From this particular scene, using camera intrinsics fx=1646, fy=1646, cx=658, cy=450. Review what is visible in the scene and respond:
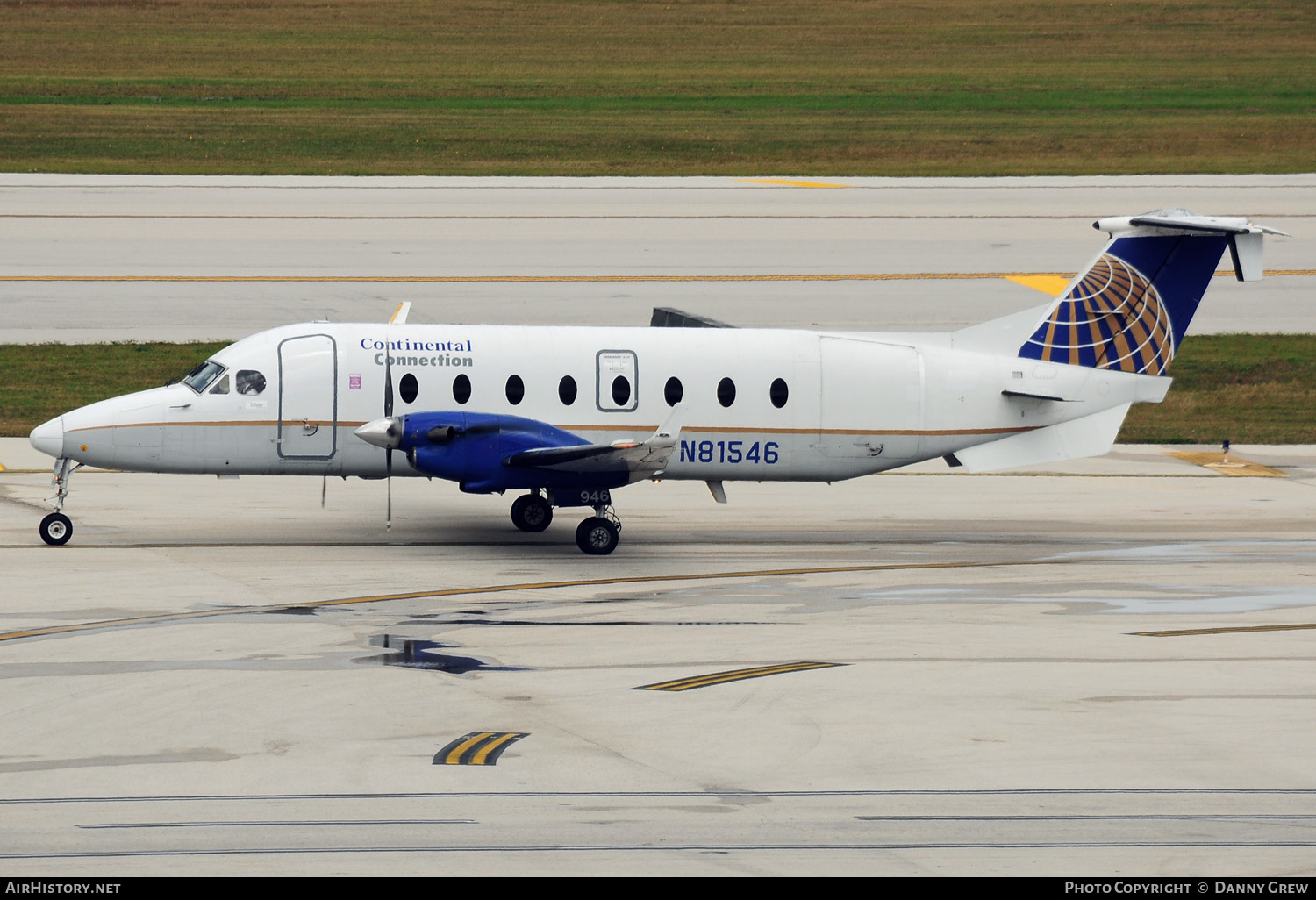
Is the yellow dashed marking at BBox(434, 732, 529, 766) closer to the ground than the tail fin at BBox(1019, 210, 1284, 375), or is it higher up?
closer to the ground

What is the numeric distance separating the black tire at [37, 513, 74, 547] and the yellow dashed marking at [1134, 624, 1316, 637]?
46.0 ft

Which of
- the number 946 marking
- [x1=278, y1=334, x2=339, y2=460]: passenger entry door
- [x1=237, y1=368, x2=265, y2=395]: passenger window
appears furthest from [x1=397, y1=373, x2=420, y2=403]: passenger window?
the number 946 marking

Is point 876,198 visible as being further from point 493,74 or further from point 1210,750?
point 1210,750

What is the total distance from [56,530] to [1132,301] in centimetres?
1597

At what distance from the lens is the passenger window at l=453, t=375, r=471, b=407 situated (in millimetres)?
23281

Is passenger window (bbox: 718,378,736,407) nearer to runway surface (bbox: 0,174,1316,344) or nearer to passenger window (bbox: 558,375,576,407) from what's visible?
passenger window (bbox: 558,375,576,407)

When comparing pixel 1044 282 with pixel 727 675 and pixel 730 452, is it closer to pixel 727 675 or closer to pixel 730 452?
pixel 730 452

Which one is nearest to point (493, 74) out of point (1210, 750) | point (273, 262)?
point (273, 262)

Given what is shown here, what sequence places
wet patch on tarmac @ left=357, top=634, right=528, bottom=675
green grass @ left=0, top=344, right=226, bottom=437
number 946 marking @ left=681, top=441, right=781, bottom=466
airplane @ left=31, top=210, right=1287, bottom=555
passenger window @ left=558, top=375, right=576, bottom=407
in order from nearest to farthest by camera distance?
1. wet patch on tarmac @ left=357, top=634, right=528, bottom=675
2. airplane @ left=31, top=210, right=1287, bottom=555
3. passenger window @ left=558, top=375, right=576, bottom=407
4. number 946 marking @ left=681, top=441, right=781, bottom=466
5. green grass @ left=0, top=344, right=226, bottom=437

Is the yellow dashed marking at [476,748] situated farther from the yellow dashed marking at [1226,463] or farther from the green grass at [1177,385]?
the green grass at [1177,385]

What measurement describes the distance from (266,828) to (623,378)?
40.8 ft

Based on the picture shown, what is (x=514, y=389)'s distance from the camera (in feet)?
76.9

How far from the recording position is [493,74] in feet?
242
